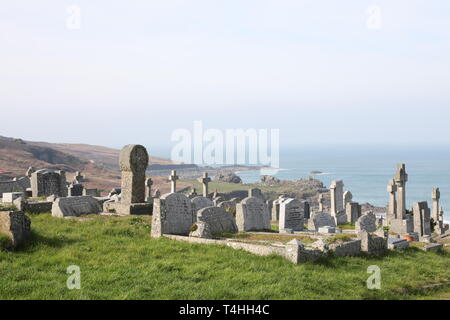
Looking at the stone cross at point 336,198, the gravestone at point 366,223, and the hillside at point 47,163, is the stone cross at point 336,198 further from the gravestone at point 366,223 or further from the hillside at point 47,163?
the hillside at point 47,163

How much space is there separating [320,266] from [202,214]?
4.75 meters

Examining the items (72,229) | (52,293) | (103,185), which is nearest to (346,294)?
(52,293)

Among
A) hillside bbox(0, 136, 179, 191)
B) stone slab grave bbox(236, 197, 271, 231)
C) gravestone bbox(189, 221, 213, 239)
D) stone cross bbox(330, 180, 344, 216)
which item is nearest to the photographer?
gravestone bbox(189, 221, 213, 239)

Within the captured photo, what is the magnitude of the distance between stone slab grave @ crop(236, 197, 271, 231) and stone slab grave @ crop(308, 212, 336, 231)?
293cm

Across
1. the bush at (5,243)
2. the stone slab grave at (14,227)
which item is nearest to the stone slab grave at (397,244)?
the stone slab grave at (14,227)

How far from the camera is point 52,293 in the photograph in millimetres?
9156

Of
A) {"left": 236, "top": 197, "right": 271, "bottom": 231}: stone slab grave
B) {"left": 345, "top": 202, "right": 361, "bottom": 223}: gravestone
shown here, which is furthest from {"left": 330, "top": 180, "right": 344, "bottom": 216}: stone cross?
{"left": 236, "top": 197, "right": 271, "bottom": 231}: stone slab grave

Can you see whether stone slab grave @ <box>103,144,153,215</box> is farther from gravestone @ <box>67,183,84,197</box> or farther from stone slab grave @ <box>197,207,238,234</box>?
gravestone @ <box>67,183,84,197</box>

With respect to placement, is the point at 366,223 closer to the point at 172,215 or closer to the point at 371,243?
the point at 371,243

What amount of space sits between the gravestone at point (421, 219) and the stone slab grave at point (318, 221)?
554 centimetres

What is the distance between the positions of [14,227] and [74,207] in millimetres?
5806

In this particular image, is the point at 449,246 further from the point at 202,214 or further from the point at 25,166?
the point at 25,166

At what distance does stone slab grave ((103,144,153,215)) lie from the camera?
62.0 ft

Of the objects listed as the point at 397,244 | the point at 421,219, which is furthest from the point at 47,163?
the point at 397,244
